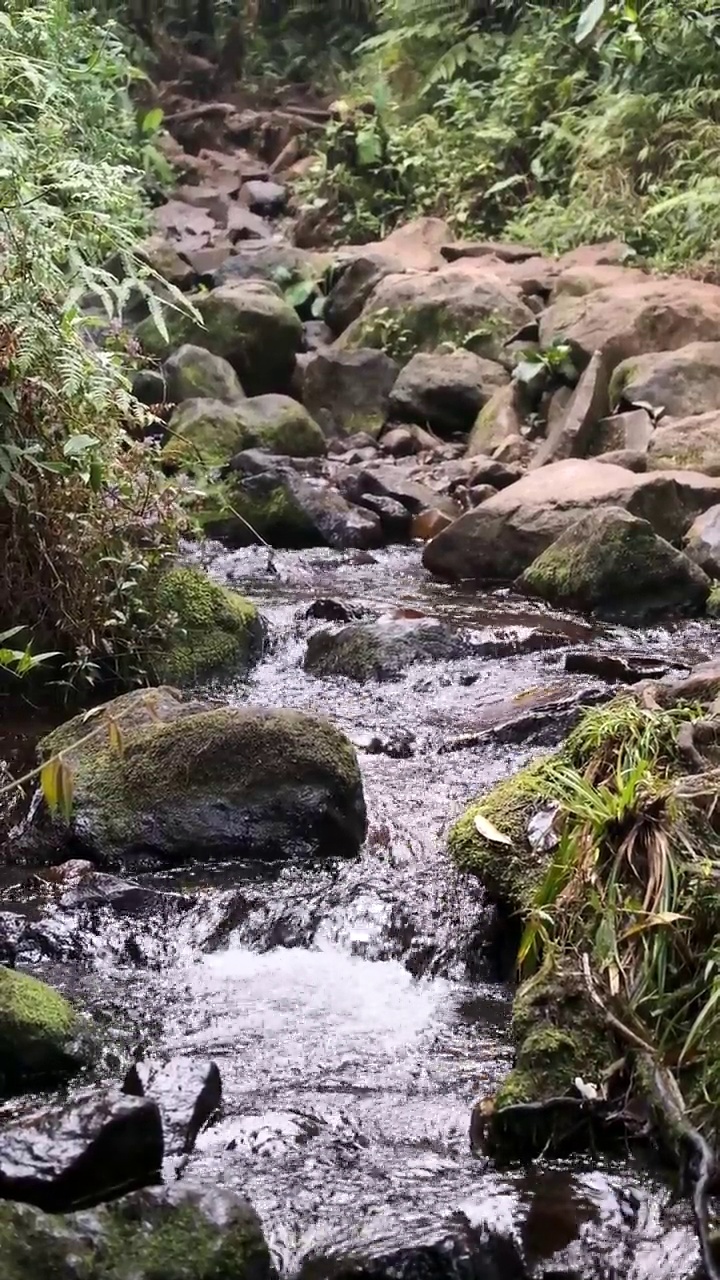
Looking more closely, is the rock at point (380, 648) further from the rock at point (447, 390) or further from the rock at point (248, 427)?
the rock at point (447, 390)

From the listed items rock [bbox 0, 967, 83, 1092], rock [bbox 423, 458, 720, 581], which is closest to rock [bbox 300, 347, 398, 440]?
rock [bbox 423, 458, 720, 581]

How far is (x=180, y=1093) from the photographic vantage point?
3.07 metres

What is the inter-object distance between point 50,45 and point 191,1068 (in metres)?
7.22

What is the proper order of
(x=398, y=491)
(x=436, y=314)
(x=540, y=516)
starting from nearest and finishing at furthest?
(x=540, y=516), (x=398, y=491), (x=436, y=314)

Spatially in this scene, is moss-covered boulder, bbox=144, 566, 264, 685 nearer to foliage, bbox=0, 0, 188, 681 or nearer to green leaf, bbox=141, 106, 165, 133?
foliage, bbox=0, 0, 188, 681

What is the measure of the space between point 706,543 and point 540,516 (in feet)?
3.52

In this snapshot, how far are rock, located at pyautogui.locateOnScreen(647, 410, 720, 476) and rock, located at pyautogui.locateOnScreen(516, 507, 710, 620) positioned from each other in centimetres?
185

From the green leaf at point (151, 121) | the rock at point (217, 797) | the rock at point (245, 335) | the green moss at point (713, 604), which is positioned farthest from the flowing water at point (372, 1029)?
the green leaf at point (151, 121)

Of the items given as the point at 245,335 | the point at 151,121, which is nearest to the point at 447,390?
the point at 245,335

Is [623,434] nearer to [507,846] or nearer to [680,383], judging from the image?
[680,383]

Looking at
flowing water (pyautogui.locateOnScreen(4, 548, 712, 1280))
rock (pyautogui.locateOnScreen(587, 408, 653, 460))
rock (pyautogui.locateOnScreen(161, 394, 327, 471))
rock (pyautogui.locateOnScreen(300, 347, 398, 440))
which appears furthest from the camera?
rock (pyautogui.locateOnScreen(300, 347, 398, 440))

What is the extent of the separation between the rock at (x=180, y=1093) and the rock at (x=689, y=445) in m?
7.37

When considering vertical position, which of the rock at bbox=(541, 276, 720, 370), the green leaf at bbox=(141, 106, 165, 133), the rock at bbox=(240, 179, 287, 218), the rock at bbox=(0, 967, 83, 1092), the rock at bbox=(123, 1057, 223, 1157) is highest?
the green leaf at bbox=(141, 106, 165, 133)

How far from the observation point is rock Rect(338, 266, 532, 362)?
12.9 meters
